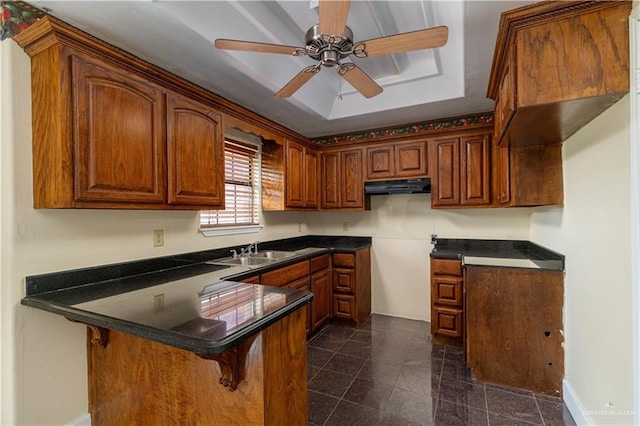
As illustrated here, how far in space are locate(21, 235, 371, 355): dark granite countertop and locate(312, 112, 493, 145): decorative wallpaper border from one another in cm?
222

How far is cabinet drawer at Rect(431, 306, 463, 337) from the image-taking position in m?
2.83

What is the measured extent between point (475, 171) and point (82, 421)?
12.2 feet

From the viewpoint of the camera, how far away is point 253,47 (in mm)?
1510

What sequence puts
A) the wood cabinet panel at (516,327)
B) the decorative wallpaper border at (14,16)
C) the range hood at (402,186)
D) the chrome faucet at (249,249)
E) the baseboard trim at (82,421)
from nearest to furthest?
1. the decorative wallpaper border at (14,16)
2. the baseboard trim at (82,421)
3. the wood cabinet panel at (516,327)
4. the chrome faucet at (249,249)
5. the range hood at (402,186)

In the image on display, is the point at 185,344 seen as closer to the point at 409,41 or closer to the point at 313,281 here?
the point at 409,41

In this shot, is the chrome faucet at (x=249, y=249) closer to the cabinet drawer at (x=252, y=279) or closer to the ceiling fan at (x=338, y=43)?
the cabinet drawer at (x=252, y=279)

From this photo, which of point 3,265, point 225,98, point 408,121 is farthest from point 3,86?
point 408,121

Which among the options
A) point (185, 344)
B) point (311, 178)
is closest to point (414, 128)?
point (311, 178)

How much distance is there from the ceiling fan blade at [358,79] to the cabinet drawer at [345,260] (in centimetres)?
186

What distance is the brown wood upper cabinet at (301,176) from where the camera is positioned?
10.8 feet

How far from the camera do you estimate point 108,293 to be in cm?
156

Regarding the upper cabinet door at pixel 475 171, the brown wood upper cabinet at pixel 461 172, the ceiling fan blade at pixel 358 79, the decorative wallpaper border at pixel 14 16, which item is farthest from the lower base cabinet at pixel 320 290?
the decorative wallpaper border at pixel 14 16

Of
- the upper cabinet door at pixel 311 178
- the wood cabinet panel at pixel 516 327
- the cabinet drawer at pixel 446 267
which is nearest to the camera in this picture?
the wood cabinet panel at pixel 516 327

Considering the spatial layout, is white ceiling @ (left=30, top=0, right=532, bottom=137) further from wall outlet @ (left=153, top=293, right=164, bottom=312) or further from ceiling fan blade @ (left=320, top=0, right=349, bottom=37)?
wall outlet @ (left=153, top=293, right=164, bottom=312)
